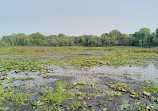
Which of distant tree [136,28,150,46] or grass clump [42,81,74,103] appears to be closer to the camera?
grass clump [42,81,74,103]

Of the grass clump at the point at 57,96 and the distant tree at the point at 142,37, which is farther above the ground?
the distant tree at the point at 142,37

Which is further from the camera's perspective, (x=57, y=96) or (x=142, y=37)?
(x=142, y=37)

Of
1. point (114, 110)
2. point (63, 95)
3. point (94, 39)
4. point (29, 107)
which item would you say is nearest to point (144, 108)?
point (114, 110)

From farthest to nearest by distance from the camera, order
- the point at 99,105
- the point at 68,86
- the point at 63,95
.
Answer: the point at 68,86
the point at 63,95
the point at 99,105

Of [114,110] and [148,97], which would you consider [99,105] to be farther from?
[148,97]

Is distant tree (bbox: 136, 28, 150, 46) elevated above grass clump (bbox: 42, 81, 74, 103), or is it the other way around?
distant tree (bbox: 136, 28, 150, 46)

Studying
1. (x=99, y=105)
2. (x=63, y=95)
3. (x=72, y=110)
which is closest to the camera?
(x=72, y=110)

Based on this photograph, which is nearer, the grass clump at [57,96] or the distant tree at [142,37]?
the grass clump at [57,96]

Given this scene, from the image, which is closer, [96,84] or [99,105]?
[99,105]

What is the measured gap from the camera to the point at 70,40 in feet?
200

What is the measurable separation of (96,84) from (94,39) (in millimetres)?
52321

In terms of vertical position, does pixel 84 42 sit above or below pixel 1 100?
above

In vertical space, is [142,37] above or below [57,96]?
above

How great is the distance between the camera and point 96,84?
23.7 feet
